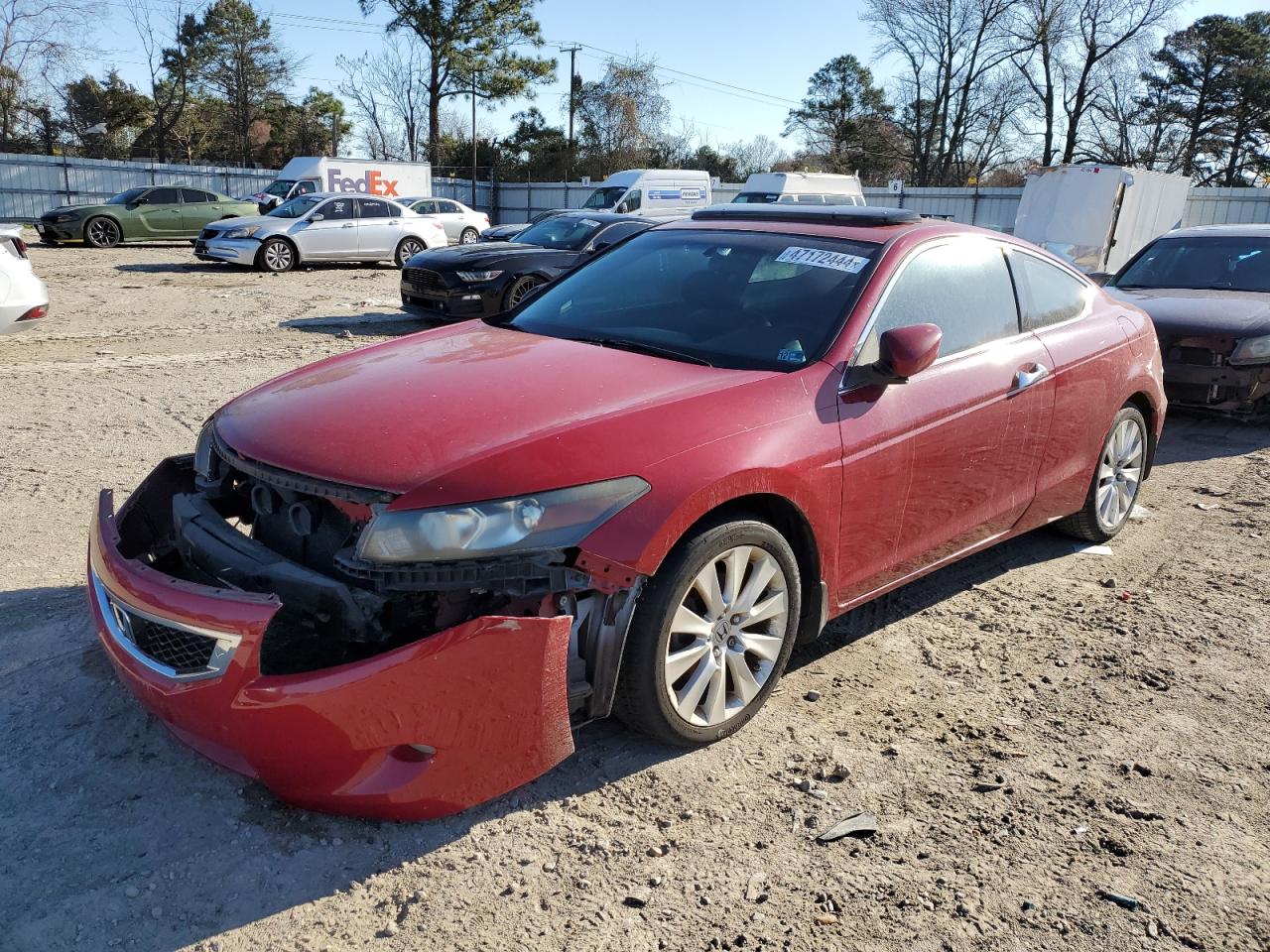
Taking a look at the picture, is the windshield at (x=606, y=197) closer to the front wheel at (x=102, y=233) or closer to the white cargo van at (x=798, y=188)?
the white cargo van at (x=798, y=188)

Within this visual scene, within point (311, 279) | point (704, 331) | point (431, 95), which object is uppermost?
point (431, 95)

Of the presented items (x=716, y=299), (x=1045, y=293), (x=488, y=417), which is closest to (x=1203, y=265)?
(x=1045, y=293)

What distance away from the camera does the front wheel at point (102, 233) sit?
21672 millimetres

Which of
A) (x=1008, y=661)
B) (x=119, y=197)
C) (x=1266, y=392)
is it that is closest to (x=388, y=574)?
(x=1008, y=661)

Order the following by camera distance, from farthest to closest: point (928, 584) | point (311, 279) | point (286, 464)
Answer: point (311, 279)
point (928, 584)
point (286, 464)

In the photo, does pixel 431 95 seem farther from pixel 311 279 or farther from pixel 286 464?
pixel 286 464

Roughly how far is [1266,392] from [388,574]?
730 centimetres

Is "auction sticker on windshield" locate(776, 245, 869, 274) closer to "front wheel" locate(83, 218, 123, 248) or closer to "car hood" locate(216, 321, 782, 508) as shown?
"car hood" locate(216, 321, 782, 508)

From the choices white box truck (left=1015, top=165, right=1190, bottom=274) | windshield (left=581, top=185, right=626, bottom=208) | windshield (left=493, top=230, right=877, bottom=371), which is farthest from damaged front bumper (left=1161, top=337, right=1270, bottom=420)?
windshield (left=581, top=185, right=626, bottom=208)

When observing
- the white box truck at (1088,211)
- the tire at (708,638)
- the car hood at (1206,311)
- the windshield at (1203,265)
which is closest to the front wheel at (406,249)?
the white box truck at (1088,211)

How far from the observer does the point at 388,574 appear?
2.50 metres

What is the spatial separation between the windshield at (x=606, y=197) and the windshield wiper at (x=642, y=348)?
2174 centimetres

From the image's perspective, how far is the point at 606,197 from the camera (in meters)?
24.9

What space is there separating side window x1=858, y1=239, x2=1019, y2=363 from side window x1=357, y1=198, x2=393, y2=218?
56.5 ft
